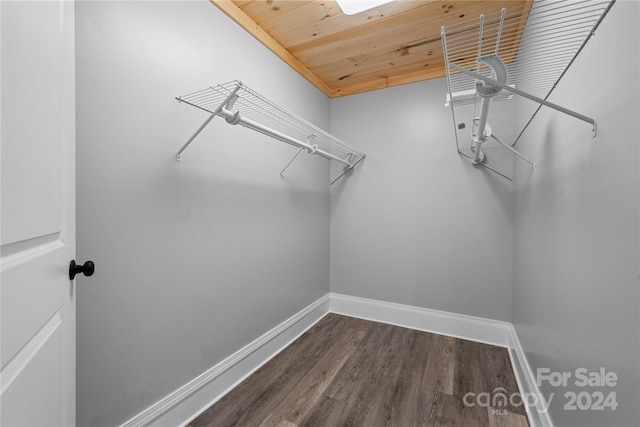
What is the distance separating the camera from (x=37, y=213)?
1.82 feet

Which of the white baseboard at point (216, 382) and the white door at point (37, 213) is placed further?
the white baseboard at point (216, 382)

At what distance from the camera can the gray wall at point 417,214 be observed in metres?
2.04

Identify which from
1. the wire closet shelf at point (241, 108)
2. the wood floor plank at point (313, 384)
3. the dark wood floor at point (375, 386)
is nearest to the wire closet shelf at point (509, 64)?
the wire closet shelf at point (241, 108)

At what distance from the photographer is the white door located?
448 mm

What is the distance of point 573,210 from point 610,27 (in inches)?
21.7

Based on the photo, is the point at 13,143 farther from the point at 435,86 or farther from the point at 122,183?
the point at 435,86

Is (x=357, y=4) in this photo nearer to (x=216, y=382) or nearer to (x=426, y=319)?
(x=216, y=382)

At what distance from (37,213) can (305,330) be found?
199cm

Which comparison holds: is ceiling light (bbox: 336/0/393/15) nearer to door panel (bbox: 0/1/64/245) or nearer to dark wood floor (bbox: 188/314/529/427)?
door panel (bbox: 0/1/64/245)

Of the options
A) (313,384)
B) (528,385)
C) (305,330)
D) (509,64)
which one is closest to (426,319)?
(528,385)

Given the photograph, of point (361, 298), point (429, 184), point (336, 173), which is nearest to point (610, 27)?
point (429, 184)

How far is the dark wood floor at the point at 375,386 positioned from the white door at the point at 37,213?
2.98 feet

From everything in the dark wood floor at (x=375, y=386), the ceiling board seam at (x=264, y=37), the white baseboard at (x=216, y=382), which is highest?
the ceiling board seam at (x=264, y=37)

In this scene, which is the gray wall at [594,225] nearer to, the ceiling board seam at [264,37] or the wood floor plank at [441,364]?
the wood floor plank at [441,364]
